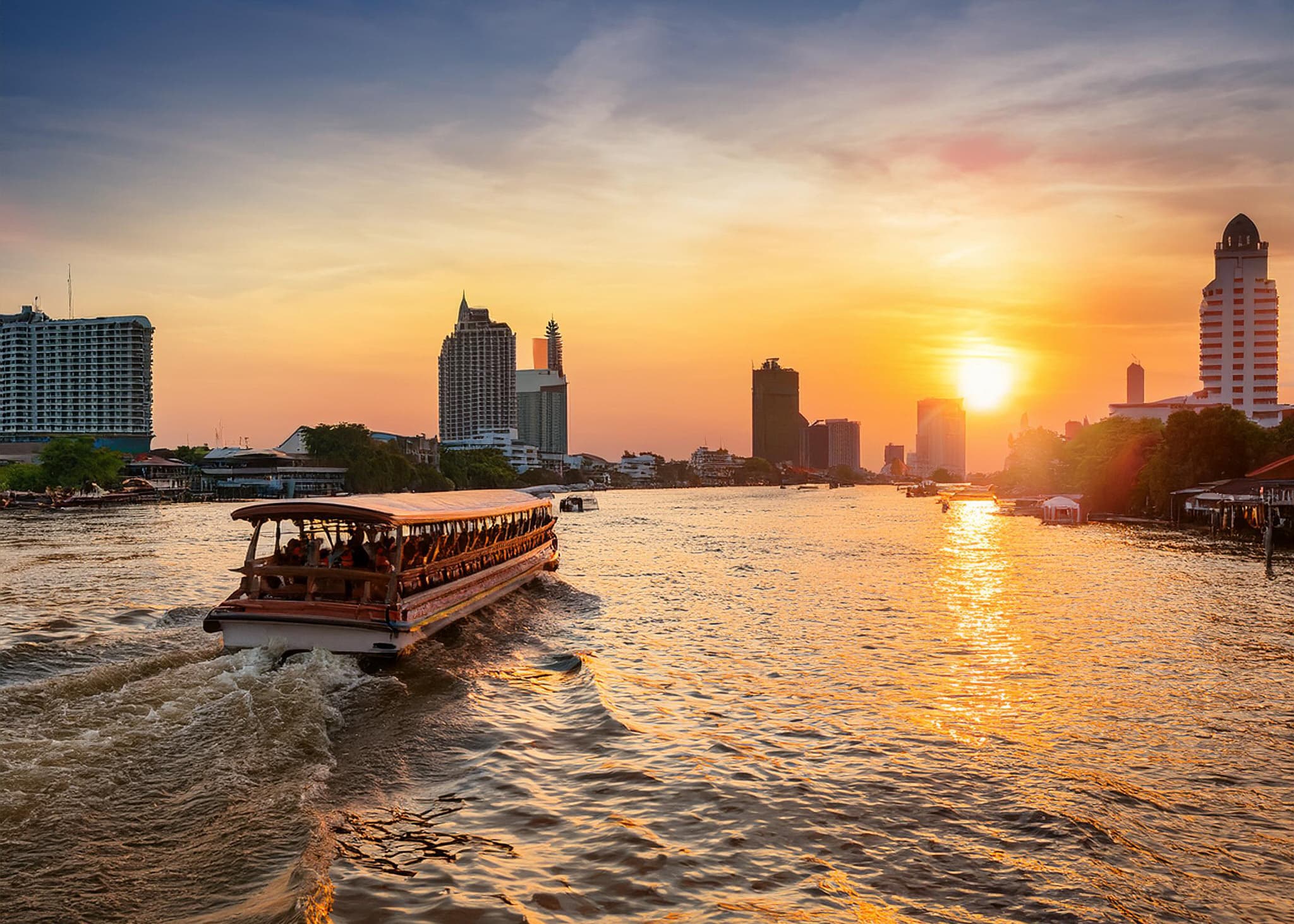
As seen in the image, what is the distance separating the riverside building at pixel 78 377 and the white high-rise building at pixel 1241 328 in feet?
748

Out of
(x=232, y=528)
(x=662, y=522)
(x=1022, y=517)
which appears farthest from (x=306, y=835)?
(x=1022, y=517)

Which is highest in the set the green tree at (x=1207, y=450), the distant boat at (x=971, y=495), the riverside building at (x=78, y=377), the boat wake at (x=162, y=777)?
the riverside building at (x=78, y=377)

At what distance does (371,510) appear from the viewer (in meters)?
16.8

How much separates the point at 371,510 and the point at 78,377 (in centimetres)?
20958

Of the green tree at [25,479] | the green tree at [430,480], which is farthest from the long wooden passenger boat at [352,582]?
the green tree at [430,480]

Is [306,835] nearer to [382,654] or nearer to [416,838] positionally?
[416,838]

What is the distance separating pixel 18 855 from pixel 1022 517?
9139cm

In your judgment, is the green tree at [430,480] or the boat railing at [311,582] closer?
the boat railing at [311,582]

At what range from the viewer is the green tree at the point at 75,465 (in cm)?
10844

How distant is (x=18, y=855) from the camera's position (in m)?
8.18

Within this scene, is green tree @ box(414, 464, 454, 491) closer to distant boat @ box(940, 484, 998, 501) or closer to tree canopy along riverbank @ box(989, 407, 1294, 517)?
distant boat @ box(940, 484, 998, 501)

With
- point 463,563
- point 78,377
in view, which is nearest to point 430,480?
point 78,377

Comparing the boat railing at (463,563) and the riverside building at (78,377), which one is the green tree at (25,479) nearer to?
the riverside building at (78,377)

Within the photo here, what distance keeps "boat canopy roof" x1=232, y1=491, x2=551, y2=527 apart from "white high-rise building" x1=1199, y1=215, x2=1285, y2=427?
202044mm
